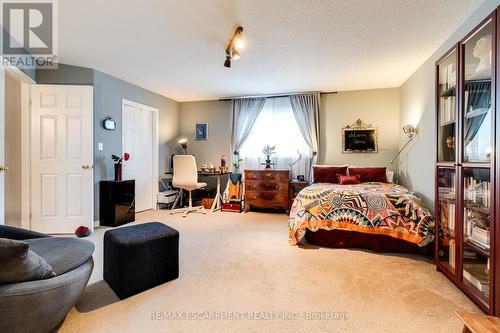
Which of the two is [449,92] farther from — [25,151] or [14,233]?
[25,151]

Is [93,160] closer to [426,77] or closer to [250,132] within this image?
[250,132]

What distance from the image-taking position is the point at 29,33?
8.34 feet

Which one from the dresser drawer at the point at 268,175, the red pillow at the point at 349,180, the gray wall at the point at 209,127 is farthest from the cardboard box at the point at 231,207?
the red pillow at the point at 349,180

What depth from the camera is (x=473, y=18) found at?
85.6 inches

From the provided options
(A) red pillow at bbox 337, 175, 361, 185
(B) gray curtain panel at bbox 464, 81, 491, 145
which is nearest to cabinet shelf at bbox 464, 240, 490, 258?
(B) gray curtain panel at bbox 464, 81, 491, 145

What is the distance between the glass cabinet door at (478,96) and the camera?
5.29 ft

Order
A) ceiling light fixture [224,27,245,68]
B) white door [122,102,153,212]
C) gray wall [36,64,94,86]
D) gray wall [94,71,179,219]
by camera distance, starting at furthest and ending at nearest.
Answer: white door [122,102,153,212] → gray wall [94,71,179,219] → gray wall [36,64,94,86] → ceiling light fixture [224,27,245,68]

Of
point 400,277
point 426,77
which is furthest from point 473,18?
point 400,277

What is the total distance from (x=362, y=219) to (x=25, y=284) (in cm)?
290

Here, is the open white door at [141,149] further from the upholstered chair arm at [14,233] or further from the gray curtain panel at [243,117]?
the upholstered chair arm at [14,233]

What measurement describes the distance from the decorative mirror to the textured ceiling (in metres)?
0.75

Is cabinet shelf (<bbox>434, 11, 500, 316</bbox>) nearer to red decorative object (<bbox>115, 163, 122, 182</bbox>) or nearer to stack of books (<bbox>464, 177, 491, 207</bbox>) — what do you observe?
stack of books (<bbox>464, 177, 491, 207</bbox>)

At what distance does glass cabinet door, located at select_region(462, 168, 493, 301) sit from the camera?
164cm

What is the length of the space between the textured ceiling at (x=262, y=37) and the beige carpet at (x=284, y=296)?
244cm
